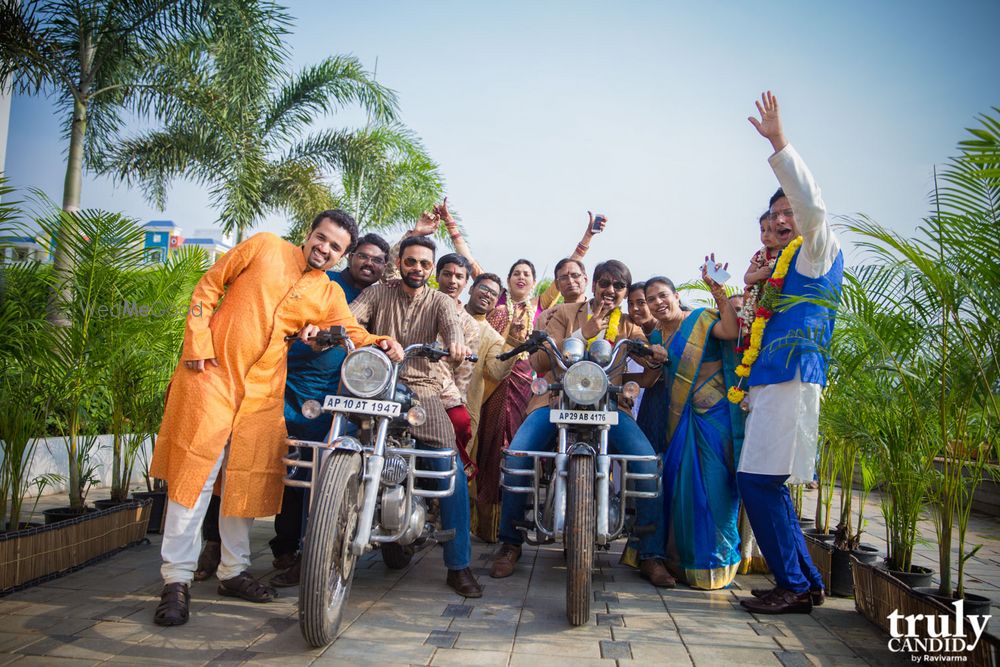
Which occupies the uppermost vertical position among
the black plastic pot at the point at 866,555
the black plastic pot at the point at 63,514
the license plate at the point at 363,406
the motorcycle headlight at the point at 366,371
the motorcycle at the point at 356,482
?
the motorcycle headlight at the point at 366,371

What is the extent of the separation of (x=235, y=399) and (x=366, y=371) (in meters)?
0.73

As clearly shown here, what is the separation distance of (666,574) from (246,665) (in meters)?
2.50

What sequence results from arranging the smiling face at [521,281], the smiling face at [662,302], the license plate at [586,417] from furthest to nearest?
the smiling face at [521,281] < the smiling face at [662,302] < the license plate at [586,417]

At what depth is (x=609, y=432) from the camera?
4250 millimetres

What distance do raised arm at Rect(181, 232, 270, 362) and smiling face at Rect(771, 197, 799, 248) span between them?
9.38 ft

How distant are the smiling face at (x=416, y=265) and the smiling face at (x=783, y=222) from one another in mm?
2078

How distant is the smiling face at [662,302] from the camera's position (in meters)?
4.75

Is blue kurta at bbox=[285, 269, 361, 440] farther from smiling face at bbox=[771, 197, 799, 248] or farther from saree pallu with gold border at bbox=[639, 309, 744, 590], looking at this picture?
smiling face at bbox=[771, 197, 799, 248]

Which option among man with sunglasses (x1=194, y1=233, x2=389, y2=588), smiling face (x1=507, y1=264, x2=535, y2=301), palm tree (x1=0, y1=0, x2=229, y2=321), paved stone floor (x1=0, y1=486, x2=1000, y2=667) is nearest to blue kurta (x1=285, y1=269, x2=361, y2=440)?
man with sunglasses (x1=194, y1=233, x2=389, y2=588)

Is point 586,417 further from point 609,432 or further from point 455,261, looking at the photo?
point 455,261

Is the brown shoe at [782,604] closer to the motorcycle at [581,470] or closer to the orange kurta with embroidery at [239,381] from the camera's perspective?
the motorcycle at [581,470]

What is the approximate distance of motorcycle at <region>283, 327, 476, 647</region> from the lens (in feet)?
9.36

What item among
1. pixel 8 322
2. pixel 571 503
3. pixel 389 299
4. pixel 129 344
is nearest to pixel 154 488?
pixel 129 344

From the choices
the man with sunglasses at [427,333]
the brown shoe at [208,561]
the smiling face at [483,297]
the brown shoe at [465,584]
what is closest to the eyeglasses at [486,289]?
the smiling face at [483,297]
